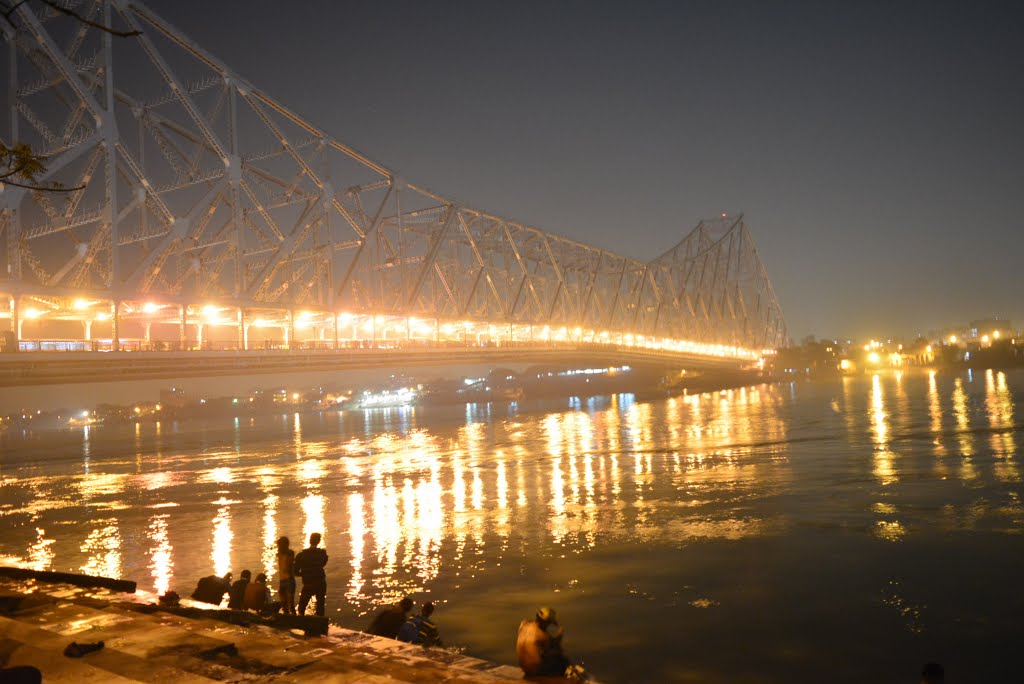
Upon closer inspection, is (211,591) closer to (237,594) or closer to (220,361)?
(237,594)

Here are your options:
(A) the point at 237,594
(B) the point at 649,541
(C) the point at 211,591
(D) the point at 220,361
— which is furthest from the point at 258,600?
(D) the point at 220,361

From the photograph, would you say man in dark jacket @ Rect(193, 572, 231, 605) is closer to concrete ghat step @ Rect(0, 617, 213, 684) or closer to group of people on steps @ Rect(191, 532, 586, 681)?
group of people on steps @ Rect(191, 532, 586, 681)

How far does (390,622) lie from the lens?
1130cm

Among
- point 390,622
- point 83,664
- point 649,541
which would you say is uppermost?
point 83,664

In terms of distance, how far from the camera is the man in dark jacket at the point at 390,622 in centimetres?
1120

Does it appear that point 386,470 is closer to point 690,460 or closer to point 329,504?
point 329,504

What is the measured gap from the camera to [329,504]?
26.5 metres

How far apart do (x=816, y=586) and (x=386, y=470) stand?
85.1ft

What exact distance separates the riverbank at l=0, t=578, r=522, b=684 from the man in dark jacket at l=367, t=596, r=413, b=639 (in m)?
0.87

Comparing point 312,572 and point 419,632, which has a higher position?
point 312,572

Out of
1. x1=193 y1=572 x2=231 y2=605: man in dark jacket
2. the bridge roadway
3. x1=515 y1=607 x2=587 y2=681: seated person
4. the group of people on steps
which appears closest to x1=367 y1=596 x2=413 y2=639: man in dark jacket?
the group of people on steps

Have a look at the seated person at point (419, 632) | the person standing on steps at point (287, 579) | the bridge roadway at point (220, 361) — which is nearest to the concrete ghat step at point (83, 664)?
the seated person at point (419, 632)

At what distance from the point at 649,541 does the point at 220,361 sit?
35810 millimetres

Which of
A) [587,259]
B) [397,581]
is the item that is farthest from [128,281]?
[587,259]
